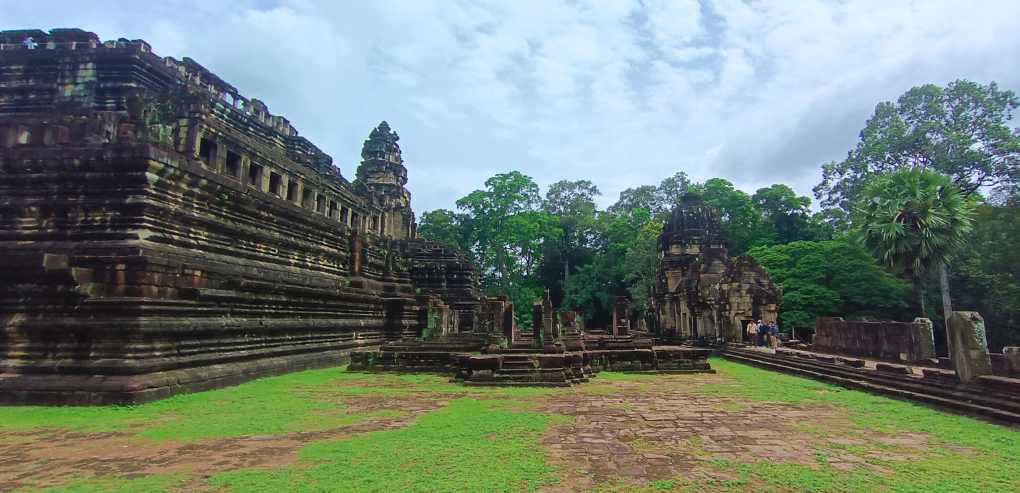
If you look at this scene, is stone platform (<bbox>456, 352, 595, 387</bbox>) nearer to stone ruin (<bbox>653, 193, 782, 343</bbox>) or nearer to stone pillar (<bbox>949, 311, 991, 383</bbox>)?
stone pillar (<bbox>949, 311, 991, 383</bbox>)

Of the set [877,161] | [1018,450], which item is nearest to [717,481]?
[1018,450]

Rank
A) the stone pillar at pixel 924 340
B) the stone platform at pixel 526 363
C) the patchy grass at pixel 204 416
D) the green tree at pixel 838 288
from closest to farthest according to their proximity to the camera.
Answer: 1. the patchy grass at pixel 204 416
2. the stone platform at pixel 526 363
3. the stone pillar at pixel 924 340
4. the green tree at pixel 838 288

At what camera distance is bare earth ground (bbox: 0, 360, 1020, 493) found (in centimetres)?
436

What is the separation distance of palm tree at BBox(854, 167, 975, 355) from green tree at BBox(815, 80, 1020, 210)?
444 inches

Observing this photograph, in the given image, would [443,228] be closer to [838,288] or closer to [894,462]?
[838,288]

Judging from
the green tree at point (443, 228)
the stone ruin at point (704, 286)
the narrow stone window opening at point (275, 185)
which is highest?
the green tree at point (443, 228)

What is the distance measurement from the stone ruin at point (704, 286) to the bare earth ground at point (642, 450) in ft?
43.8

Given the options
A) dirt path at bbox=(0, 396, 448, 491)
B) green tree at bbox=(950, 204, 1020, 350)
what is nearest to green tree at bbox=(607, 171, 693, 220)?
green tree at bbox=(950, 204, 1020, 350)

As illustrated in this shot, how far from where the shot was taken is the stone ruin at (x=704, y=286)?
21.4 m

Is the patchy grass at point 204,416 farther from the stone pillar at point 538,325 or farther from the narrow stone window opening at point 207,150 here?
the narrow stone window opening at point 207,150

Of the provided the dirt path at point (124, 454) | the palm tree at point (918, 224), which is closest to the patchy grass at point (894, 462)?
the dirt path at point (124, 454)

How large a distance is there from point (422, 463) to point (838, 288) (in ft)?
104

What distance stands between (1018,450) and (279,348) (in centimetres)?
1290

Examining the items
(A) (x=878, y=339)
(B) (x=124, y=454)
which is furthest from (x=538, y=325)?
(A) (x=878, y=339)
